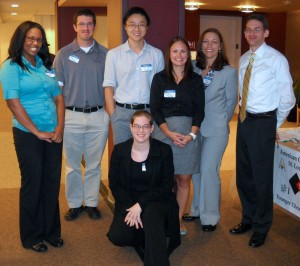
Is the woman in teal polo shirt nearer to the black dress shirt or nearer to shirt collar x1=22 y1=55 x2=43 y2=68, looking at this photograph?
shirt collar x1=22 y1=55 x2=43 y2=68

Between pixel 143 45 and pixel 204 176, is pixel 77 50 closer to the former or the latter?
pixel 143 45

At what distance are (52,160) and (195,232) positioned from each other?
126 cm

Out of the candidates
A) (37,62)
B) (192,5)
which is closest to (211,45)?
(37,62)

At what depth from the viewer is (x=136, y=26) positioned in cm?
335

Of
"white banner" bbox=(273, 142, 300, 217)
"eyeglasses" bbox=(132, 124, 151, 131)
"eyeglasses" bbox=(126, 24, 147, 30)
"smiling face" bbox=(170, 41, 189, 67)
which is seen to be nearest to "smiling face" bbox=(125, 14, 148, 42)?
"eyeglasses" bbox=(126, 24, 147, 30)

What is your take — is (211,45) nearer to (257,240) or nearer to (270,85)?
(270,85)

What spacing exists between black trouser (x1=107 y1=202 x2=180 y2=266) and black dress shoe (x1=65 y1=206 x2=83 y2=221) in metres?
0.81

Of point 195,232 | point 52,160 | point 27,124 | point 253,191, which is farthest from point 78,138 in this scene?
point 253,191

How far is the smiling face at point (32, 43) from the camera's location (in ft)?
9.67

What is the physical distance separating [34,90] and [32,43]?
30 centimetres

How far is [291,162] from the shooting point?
3.38 m

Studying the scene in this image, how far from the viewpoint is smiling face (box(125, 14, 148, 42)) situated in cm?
335

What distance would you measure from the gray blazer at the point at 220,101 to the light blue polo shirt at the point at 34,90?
114cm

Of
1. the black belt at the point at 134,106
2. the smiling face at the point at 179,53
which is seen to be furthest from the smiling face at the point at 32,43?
the smiling face at the point at 179,53
